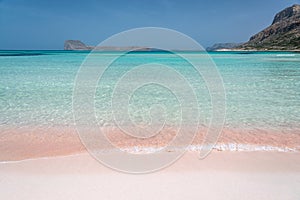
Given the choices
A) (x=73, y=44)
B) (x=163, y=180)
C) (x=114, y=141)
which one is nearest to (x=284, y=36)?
(x=73, y=44)

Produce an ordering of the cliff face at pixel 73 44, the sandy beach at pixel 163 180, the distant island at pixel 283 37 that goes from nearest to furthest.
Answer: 1. the sandy beach at pixel 163 180
2. the distant island at pixel 283 37
3. the cliff face at pixel 73 44

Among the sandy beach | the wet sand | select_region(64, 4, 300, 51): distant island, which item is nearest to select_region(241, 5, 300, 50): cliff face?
select_region(64, 4, 300, 51): distant island

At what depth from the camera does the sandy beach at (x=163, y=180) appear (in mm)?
3607

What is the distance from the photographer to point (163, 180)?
13.1ft

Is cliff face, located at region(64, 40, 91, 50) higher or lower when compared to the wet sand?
higher

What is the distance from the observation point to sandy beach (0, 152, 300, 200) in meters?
3.61

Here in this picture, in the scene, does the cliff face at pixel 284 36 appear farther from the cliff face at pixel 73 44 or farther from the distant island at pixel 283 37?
the cliff face at pixel 73 44

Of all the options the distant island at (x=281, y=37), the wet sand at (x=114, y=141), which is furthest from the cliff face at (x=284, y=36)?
the wet sand at (x=114, y=141)

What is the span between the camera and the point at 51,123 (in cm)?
738

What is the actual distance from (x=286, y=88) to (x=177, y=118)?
833 cm

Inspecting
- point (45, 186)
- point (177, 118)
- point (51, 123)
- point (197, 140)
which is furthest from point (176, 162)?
point (51, 123)

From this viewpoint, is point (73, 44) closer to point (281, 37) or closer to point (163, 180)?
point (281, 37)

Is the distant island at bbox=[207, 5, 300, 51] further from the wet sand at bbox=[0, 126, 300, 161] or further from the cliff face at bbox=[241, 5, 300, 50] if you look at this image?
the wet sand at bbox=[0, 126, 300, 161]

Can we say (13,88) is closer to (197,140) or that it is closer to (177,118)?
(177,118)
